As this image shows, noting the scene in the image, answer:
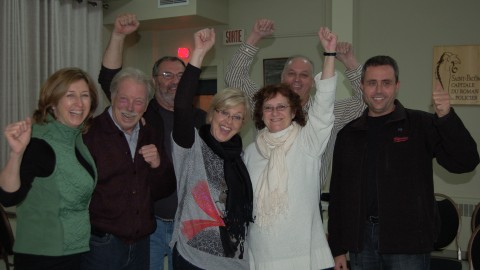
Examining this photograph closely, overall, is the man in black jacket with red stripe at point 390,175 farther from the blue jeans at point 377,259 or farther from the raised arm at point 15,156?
the raised arm at point 15,156

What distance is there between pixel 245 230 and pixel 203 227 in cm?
22

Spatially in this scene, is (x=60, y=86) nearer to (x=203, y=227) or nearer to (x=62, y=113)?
(x=62, y=113)

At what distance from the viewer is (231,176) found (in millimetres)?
2156

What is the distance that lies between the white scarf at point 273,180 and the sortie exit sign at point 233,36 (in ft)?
13.3

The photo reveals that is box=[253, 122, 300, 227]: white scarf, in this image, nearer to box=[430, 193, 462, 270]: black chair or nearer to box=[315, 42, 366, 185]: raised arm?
box=[315, 42, 366, 185]: raised arm

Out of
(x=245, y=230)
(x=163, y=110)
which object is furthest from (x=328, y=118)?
(x=163, y=110)

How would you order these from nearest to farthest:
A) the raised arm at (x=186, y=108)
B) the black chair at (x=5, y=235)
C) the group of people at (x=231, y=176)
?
1. the group of people at (x=231, y=176)
2. the raised arm at (x=186, y=108)
3. the black chair at (x=5, y=235)

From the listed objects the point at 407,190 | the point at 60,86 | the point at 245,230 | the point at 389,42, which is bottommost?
the point at 245,230

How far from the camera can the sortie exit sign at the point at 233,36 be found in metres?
6.09

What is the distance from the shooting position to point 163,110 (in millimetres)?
2840

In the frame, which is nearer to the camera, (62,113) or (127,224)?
(62,113)

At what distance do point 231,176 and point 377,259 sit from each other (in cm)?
89

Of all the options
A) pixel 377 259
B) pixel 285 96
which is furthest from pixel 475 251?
pixel 285 96

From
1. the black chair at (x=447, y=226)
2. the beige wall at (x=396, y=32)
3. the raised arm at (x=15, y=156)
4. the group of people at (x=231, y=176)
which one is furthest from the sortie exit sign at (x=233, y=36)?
the raised arm at (x=15, y=156)
